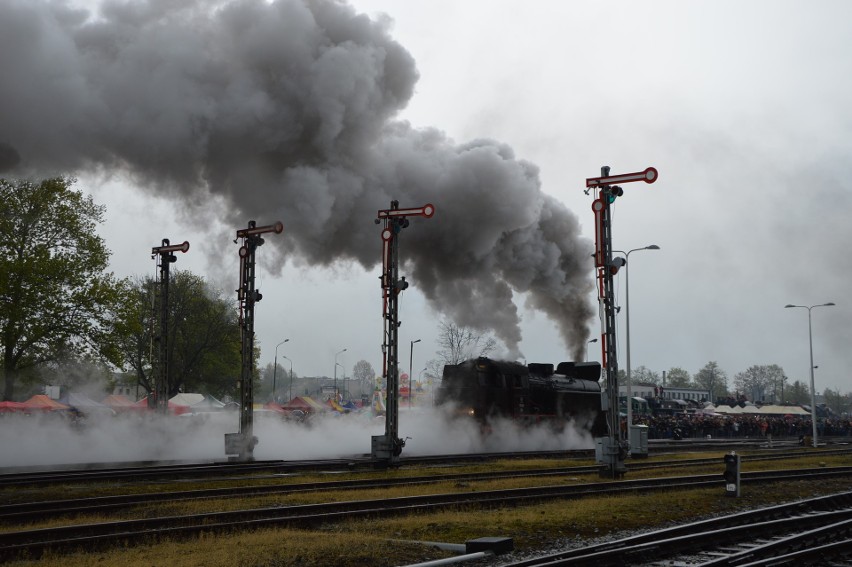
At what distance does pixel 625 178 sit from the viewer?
19750mm

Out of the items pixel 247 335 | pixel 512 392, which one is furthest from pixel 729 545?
pixel 512 392

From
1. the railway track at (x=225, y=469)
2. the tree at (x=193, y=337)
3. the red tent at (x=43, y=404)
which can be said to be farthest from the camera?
the tree at (x=193, y=337)

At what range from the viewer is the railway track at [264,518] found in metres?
10.1

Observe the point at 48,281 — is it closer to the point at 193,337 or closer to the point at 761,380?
the point at 193,337

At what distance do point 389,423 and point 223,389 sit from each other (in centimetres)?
4462

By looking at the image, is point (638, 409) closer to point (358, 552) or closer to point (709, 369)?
point (358, 552)

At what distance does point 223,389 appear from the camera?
6431 cm

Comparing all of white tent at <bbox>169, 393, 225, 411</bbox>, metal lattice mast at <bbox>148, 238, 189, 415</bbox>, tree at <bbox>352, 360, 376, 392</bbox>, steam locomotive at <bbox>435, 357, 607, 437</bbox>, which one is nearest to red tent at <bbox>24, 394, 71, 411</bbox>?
metal lattice mast at <bbox>148, 238, 189, 415</bbox>

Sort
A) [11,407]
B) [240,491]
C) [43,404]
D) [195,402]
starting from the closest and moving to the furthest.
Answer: [240,491] < [11,407] < [43,404] < [195,402]

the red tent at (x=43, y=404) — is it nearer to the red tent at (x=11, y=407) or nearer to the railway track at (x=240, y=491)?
the red tent at (x=11, y=407)

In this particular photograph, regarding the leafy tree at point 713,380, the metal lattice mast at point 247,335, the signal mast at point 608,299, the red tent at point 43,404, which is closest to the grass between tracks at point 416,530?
the signal mast at point 608,299

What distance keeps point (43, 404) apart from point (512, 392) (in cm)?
1851

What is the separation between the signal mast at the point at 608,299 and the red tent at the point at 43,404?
883 inches

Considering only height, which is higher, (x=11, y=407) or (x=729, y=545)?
(x=11, y=407)
